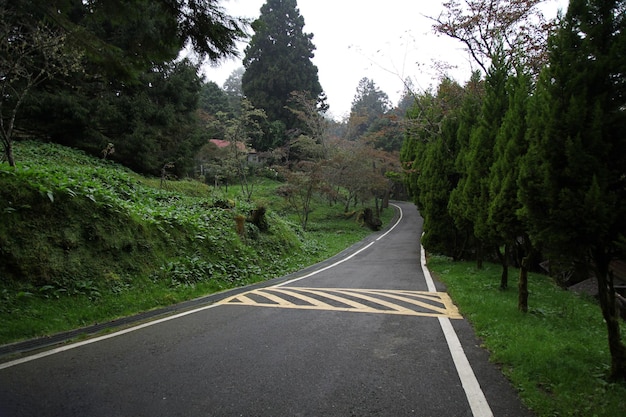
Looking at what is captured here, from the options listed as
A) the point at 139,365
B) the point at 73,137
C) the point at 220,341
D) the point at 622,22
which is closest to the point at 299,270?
the point at 220,341

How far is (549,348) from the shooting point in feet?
14.2

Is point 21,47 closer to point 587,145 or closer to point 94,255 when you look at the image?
point 94,255

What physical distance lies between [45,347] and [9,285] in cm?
163

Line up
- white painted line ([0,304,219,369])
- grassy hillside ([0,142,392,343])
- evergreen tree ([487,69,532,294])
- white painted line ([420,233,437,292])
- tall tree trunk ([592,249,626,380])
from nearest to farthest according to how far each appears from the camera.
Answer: tall tree trunk ([592,249,626,380]) → white painted line ([0,304,219,369]) → grassy hillside ([0,142,392,343]) → evergreen tree ([487,69,532,294]) → white painted line ([420,233,437,292])

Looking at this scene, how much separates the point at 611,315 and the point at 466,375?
1643 mm

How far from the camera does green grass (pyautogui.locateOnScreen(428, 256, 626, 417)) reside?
10.3 feet

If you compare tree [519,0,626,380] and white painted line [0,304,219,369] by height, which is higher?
tree [519,0,626,380]

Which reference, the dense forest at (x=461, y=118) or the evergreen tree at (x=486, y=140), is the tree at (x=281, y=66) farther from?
the evergreen tree at (x=486, y=140)

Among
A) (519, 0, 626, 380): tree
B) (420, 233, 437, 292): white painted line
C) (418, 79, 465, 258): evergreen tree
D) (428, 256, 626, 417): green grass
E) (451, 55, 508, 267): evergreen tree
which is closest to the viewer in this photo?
(428, 256, 626, 417): green grass

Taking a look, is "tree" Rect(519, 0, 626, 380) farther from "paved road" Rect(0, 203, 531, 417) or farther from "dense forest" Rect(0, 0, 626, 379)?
"paved road" Rect(0, 203, 531, 417)

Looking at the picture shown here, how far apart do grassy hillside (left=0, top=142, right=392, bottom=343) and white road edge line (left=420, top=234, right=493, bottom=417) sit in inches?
203

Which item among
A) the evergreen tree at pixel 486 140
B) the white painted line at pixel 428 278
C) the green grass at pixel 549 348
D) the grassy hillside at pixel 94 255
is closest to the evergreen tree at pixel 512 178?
the green grass at pixel 549 348

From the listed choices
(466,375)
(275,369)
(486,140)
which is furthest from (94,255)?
(486,140)

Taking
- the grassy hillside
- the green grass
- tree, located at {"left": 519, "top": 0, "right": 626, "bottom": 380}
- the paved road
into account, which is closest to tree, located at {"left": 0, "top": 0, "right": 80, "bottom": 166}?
the grassy hillside
